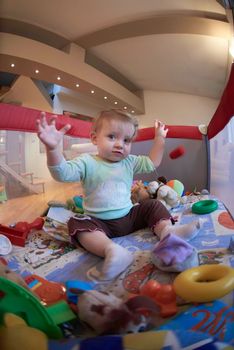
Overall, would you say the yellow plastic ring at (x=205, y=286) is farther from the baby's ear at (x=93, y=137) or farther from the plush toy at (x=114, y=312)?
the baby's ear at (x=93, y=137)

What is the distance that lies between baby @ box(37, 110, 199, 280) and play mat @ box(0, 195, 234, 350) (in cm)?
2

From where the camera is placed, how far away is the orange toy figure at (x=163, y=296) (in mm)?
216

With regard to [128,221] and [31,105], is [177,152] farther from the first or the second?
[31,105]

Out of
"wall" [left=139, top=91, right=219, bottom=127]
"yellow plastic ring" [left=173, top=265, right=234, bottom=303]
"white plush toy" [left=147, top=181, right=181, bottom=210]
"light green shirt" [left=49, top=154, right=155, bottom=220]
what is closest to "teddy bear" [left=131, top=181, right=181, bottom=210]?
"white plush toy" [left=147, top=181, right=181, bottom=210]

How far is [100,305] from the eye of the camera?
8.1 inches

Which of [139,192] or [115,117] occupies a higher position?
[115,117]

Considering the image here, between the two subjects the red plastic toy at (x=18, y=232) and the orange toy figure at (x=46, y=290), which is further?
the red plastic toy at (x=18, y=232)

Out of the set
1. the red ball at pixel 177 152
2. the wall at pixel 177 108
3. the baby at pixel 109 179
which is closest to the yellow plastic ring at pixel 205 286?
the baby at pixel 109 179

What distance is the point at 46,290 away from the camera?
0.89 ft

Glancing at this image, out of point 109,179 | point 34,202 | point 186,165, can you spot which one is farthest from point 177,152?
point 34,202

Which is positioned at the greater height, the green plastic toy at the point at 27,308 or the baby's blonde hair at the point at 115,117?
the baby's blonde hair at the point at 115,117

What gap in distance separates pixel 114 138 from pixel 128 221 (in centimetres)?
17

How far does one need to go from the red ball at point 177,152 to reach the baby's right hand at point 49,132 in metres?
0.26

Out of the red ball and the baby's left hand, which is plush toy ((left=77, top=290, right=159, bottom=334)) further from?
the red ball
